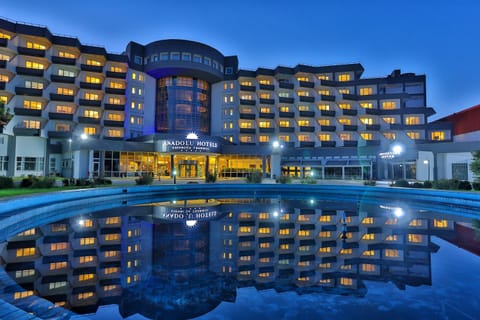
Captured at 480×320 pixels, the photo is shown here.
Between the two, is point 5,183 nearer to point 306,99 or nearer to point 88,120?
point 88,120

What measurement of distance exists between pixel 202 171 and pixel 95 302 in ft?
150

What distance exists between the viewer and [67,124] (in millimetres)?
49312

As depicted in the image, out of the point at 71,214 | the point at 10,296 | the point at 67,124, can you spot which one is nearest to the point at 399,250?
the point at 10,296

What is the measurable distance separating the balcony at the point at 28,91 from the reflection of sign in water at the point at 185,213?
41426 millimetres

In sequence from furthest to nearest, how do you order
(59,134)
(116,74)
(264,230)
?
(116,74), (59,134), (264,230)

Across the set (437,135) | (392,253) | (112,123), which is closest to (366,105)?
(437,135)

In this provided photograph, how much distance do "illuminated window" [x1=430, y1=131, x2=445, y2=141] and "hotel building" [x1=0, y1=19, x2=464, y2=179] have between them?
0.21 meters

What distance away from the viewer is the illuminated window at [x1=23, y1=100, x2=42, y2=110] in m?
46.3

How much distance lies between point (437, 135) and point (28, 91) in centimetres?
7854

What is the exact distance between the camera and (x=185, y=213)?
18.0m

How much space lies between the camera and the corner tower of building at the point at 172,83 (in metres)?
54.0

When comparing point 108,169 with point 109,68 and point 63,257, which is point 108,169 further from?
point 63,257

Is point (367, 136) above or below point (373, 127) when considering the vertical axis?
below

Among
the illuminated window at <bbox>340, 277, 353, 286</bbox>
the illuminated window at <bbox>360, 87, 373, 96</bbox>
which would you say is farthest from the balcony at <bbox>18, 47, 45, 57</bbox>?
the illuminated window at <bbox>360, 87, 373, 96</bbox>
